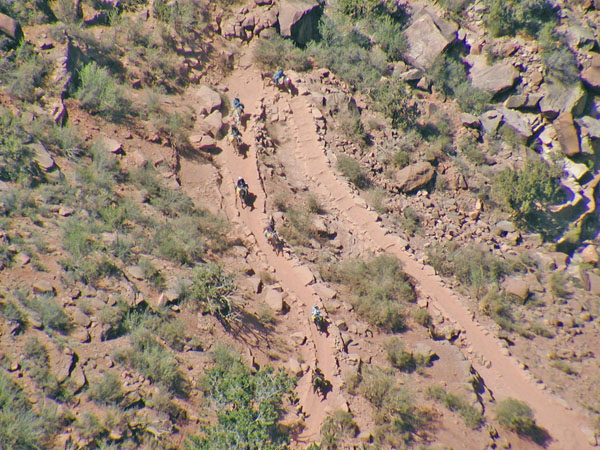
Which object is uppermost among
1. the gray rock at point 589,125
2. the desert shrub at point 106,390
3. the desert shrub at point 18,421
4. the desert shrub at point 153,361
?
the gray rock at point 589,125

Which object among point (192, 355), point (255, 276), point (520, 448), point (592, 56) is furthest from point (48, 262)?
point (592, 56)

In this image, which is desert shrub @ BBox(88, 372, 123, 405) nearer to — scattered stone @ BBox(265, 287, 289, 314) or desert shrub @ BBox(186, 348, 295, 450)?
desert shrub @ BBox(186, 348, 295, 450)

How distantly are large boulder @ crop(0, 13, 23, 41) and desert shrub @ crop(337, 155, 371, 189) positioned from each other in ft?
43.4

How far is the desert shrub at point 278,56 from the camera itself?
19844 mm

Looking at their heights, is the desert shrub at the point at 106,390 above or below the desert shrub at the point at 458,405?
below

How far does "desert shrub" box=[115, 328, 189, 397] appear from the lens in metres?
9.46

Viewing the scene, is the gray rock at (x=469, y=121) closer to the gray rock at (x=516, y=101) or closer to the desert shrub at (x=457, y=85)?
the desert shrub at (x=457, y=85)

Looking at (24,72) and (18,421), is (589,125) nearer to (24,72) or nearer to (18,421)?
(24,72)

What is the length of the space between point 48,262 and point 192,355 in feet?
14.5

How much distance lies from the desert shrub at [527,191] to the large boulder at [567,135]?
210cm

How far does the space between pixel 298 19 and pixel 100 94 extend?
35.7 ft

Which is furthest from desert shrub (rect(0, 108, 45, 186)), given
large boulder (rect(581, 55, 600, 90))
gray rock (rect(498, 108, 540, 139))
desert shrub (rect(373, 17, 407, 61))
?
large boulder (rect(581, 55, 600, 90))

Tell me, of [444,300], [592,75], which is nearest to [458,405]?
[444,300]

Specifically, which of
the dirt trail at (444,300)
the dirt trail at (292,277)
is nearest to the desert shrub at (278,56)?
the dirt trail at (292,277)
